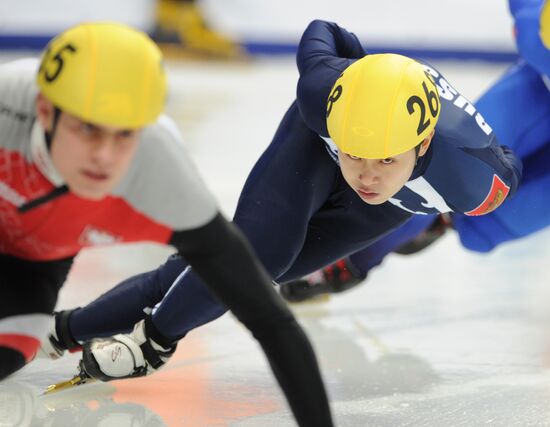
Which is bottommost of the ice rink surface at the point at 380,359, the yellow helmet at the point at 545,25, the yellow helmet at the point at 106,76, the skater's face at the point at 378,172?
the ice rink surface at the point at 380,359

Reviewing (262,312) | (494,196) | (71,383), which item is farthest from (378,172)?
(71,383)

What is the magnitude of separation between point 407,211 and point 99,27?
1.31 meters

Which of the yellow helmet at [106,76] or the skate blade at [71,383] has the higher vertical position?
the yellow helmet at [106,76]

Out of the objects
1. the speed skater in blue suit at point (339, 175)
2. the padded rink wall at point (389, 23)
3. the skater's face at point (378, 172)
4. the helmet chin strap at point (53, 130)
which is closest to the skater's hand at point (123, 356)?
the speed skater in blue suit at point (339, 175)

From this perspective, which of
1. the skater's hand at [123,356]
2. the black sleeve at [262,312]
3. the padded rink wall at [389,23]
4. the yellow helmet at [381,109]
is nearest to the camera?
the black sleeve at [262,312]

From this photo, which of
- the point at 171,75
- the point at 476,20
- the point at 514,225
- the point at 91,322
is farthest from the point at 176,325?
the point at 476,20

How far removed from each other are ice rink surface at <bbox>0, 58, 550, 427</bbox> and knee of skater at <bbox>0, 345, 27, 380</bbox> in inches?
14.3

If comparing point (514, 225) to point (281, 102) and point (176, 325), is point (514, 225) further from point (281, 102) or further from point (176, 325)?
point (281, 102)

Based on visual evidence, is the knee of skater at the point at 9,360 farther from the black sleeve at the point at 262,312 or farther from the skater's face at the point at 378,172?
the skater's face at the point at 378,172

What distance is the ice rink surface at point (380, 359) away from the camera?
2.71 meters

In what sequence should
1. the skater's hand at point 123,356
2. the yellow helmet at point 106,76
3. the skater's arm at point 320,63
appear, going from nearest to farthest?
the yellow helmet at point 106,76 → the skater's arm at point 320,63 → the skater's hand at point 123,356

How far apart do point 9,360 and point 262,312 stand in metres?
0.59

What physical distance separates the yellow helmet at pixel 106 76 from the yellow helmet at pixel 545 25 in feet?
5.56

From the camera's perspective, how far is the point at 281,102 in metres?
7.99
